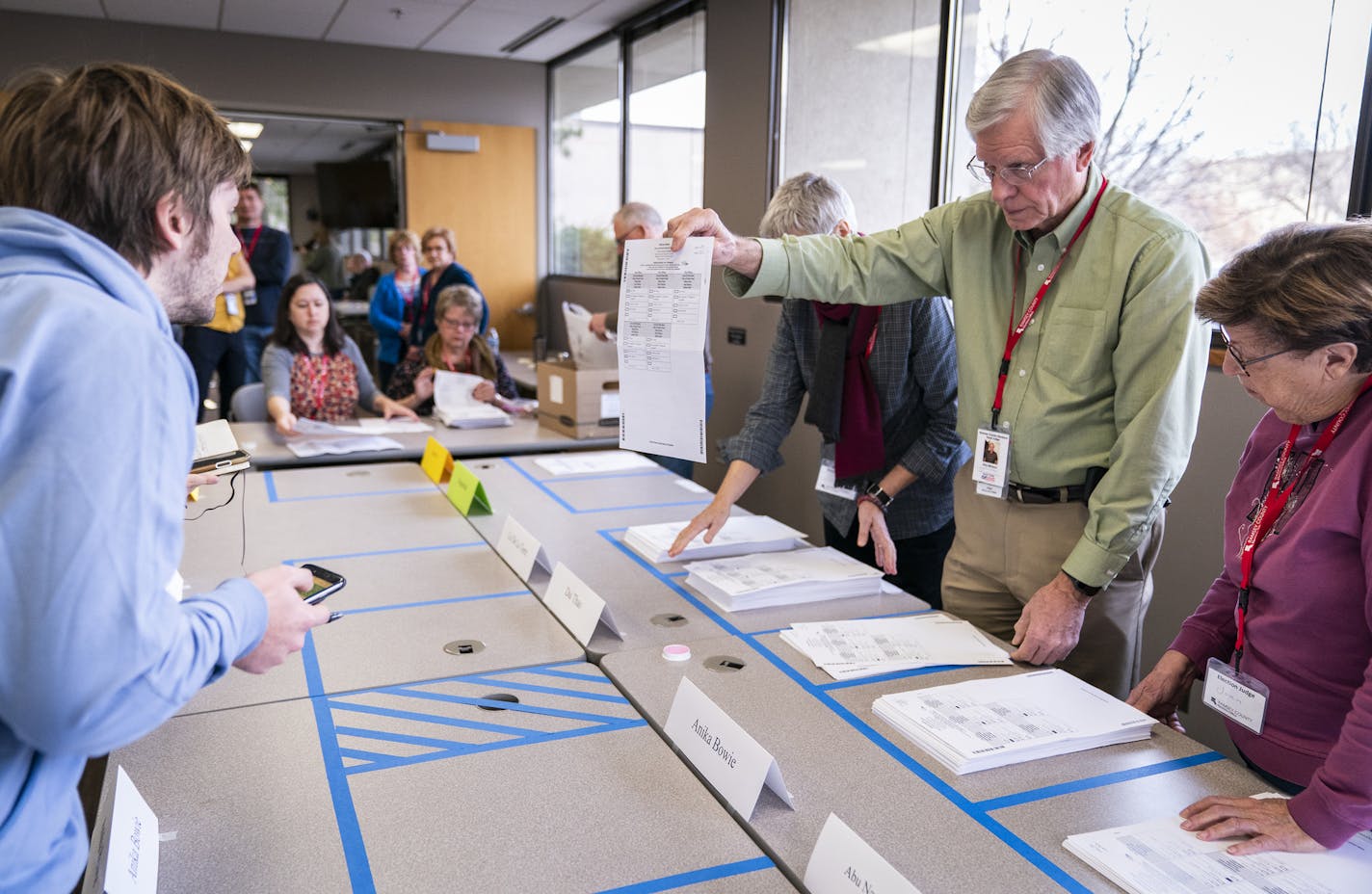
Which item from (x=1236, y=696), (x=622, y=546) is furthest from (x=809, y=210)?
(x=1236, y=696)

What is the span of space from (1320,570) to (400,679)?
1.29 meters

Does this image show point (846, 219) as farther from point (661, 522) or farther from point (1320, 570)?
point (1320, 570)

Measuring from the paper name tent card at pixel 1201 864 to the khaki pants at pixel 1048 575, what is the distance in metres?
A: 0.65

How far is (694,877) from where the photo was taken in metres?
1.05

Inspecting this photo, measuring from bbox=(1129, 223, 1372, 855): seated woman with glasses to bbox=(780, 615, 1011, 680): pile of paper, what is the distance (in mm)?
363

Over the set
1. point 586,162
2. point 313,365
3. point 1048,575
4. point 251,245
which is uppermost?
point 586,162

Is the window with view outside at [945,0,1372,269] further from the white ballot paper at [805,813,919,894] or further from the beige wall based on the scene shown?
the beige wall

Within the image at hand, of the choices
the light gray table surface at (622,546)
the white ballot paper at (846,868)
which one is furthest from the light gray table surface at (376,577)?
the white ballot paper at (846,868)

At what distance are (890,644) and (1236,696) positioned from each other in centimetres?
51

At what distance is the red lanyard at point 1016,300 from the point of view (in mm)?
1636

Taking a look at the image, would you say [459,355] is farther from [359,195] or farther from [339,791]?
[359,195]

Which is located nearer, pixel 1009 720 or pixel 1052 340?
pixel 1009 720

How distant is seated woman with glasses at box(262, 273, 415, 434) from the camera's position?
3.70m

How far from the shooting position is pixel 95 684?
0.71 m
